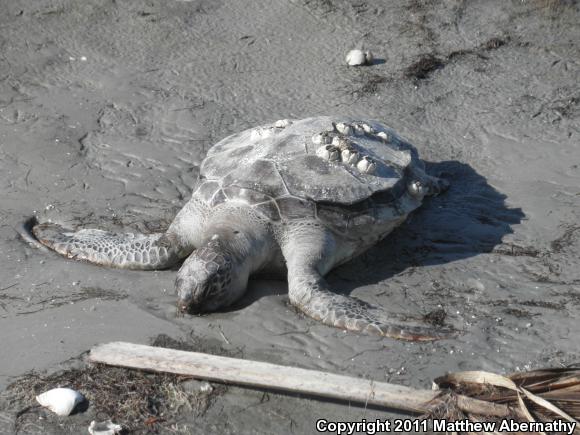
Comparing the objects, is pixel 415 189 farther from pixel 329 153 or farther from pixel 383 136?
pixel 329 153

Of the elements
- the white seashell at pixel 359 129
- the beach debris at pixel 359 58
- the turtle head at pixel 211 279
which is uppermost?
the white seashell at pixel 359 129

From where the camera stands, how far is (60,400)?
370cm

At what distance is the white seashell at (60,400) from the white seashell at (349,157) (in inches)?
88.5

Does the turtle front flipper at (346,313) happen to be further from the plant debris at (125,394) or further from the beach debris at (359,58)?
the beach debris at (359,58)

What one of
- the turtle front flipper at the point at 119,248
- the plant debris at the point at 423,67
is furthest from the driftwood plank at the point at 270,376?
the plant debris at the point at 423,67

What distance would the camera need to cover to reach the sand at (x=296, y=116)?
414 centimetres

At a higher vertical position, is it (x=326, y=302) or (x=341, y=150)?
(x=341, y=150)

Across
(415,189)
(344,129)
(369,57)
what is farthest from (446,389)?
(369,57)

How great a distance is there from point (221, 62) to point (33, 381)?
4.40 metres

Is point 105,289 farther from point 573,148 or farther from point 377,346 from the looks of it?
point 573,148

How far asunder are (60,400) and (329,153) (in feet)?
7.45

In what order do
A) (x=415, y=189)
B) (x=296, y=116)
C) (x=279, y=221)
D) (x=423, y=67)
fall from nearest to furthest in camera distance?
(x=279, y=221) → (x=415, y=189) → (x=296, y=116) → (x=423, y=67)

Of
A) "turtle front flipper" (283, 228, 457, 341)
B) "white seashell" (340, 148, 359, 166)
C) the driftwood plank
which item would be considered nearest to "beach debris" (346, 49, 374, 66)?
"white seashell" (340, 148, 359, 166)

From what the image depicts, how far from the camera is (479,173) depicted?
603 cm
